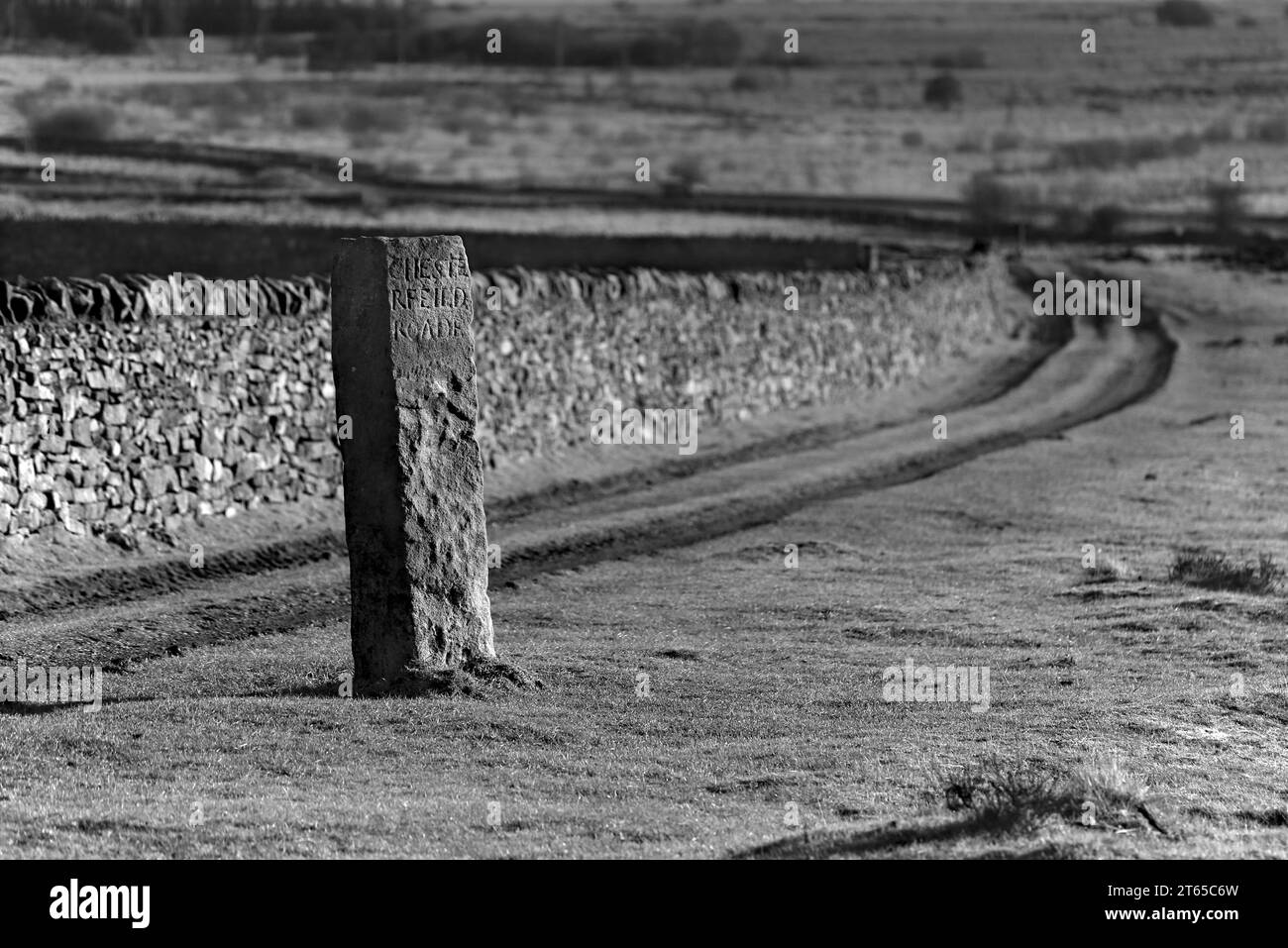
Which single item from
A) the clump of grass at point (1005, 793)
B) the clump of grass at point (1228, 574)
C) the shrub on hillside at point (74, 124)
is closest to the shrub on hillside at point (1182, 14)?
the shrub on hillside at point (74, 124)

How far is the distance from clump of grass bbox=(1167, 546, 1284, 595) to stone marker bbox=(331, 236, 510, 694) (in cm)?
664

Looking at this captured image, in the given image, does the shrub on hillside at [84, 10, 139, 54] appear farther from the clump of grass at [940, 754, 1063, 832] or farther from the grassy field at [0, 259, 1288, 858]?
the clump of grass at [940, 754, 1063, 832]

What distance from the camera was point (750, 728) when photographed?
10898 millimetres

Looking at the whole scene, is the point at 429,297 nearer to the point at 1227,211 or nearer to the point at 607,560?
the point at 607,560

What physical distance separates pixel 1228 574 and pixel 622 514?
614cm

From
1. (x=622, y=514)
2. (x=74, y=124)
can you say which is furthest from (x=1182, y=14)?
(x=622, y=514)

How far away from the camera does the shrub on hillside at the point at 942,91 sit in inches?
4727

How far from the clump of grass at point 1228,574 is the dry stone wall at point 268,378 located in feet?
26.8

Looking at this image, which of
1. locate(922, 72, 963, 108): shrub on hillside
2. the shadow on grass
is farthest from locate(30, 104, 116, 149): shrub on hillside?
locate(922, 72, 963, 108): shrub on hillside

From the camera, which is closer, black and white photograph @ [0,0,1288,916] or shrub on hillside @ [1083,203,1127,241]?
black and white photograph @ [0,0,1288,916]

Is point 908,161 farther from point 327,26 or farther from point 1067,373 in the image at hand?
point 1067,373

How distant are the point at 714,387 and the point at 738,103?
9471cm

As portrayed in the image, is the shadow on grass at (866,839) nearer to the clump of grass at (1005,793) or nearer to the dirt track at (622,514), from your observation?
the clump of grass at (1005,793)

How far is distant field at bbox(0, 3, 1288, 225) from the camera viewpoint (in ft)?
233
